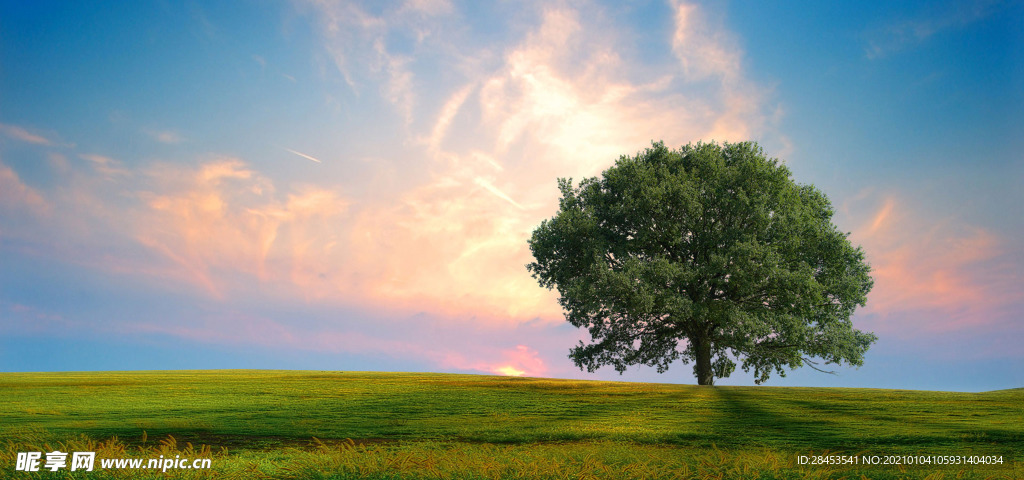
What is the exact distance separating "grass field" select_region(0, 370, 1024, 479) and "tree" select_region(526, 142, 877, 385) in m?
4.24

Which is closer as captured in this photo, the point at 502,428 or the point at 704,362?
the point at 502,428

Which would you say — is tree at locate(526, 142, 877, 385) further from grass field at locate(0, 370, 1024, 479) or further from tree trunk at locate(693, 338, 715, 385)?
grass field at locate(0, 370, 1024, 479)

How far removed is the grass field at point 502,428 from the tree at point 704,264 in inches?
167

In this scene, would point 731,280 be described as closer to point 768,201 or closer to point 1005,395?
point 768,201

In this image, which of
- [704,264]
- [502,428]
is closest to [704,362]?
[704,264]

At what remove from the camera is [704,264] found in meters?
26.3

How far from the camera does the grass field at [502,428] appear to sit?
7633 millimetres

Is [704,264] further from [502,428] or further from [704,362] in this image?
[502,428]

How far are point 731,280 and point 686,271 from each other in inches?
78.4

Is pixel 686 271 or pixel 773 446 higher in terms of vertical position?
pixel 686 271

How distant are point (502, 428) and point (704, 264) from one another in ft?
49.0

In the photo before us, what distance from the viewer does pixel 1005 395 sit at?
865 inches

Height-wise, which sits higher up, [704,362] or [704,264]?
[704,264]

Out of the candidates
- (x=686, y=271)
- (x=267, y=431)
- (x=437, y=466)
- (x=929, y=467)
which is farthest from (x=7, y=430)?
(x=686, y=271)
